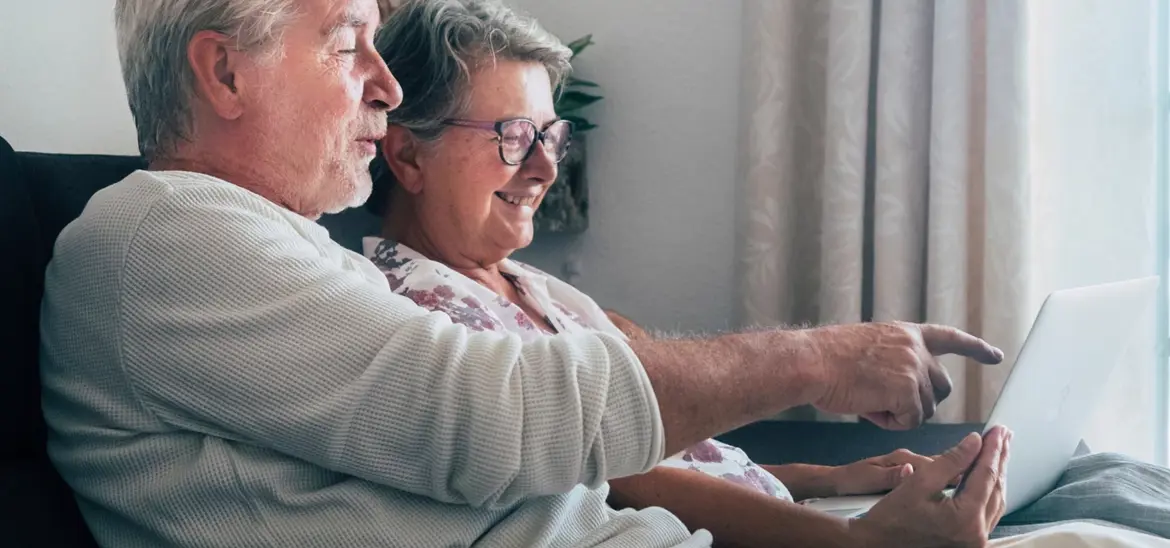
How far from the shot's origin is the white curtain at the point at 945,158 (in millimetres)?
2191

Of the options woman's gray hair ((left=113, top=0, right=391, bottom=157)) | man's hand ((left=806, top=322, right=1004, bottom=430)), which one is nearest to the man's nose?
woman's gray hair ((left=113, top=0, right=391, bottom=157))

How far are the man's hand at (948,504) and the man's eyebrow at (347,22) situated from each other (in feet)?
2.61

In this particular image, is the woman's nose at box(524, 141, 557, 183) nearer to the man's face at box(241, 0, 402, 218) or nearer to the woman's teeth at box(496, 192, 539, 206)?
the woman's teeth at box(496, 192, 539, 206)

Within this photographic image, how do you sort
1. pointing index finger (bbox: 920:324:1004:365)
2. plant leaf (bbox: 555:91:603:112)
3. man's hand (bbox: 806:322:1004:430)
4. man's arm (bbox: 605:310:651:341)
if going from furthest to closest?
1. plant leaf (bbox: 555:91:603:112)
2. man's arm (bbox: 605:310:651:341)
3. pointing index finger (bbox: 920:324:1004:365)
4. man's hand (bbox: 806:322:1004:430)

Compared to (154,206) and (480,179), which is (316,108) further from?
(480,179)

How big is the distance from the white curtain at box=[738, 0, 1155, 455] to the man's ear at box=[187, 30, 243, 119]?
4.92 ft

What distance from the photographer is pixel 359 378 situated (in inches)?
34.3

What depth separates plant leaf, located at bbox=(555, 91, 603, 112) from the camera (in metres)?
2.55

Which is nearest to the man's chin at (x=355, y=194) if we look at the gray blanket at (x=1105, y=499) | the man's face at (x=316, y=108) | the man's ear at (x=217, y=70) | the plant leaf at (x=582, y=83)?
the man's face at (x=316, y=108)

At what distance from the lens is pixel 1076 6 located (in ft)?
7.69

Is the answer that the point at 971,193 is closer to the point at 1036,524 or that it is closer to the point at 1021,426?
the point at 1036,524

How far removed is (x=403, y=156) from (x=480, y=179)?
0.12 meters

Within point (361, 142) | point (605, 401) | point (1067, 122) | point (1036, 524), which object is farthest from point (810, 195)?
point (605, 401)

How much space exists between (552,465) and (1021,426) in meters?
0.63
